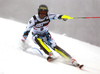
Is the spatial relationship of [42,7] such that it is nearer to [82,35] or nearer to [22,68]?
[22,68]

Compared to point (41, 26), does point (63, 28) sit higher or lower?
lower

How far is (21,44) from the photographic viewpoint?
4.21 metres

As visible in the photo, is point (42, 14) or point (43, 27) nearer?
point (42, 14)

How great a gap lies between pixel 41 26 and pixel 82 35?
34239mm

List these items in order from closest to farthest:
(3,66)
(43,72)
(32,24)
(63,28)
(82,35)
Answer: (3,66) → (43,72) → (32,24) → (82,35) → (63,28)

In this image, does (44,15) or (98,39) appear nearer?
(44,15)

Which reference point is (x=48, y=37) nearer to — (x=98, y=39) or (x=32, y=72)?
(x=32, y=72)

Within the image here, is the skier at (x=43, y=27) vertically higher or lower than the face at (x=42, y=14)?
lower

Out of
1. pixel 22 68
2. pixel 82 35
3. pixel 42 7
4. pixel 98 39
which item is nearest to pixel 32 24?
pixel 42 7

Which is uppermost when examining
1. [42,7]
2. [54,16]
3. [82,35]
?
[42,7]

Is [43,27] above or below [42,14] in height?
below

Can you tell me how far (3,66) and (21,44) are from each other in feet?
7.21

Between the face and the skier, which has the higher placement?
the face

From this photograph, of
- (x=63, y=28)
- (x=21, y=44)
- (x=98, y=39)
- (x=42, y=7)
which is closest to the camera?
(x=42, y=7)
